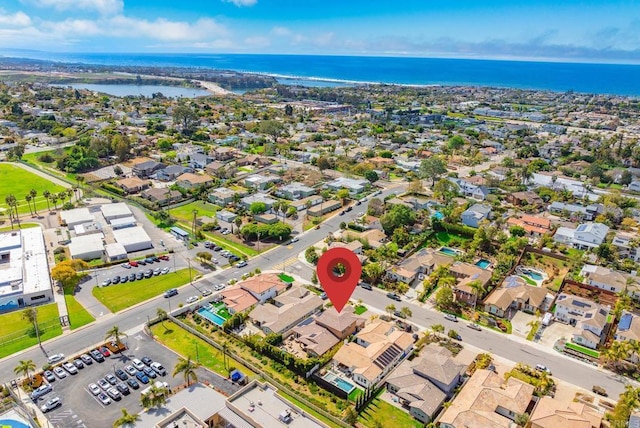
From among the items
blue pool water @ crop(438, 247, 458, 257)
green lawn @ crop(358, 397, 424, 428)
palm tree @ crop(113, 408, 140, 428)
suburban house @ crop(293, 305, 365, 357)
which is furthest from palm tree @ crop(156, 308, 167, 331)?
blue pool water @ crop(438, 247, 458, 257)

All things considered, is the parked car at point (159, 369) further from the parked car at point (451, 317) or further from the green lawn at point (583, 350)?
the green lawn at point (583, 350)

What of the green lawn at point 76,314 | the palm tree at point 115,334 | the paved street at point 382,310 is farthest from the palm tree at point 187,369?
the green lawn at point 76,314

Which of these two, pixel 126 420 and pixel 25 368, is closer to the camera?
pixel 126 420

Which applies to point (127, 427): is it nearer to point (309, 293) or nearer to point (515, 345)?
point (309, 293)

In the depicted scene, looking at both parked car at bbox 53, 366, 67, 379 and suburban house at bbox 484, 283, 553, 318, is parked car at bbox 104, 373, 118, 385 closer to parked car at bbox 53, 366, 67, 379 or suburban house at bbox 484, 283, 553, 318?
parked car at bbox 53, 366, 67, 379

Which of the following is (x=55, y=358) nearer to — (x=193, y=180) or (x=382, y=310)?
(x=382, y=310)

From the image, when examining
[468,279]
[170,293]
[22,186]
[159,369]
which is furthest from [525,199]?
[22,186]

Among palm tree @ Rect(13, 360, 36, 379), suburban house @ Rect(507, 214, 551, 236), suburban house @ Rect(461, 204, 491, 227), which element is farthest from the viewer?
suburban house @ Rect(461, 204, 491, 227)
